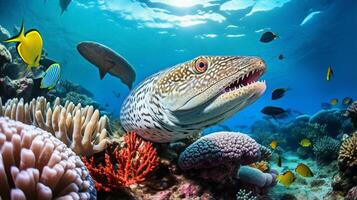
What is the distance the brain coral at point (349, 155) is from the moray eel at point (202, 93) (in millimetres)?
3386

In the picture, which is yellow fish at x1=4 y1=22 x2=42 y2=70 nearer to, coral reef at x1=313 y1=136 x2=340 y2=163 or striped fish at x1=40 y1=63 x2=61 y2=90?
striped fish at x1=40 y1=63 x2=61 y2=90

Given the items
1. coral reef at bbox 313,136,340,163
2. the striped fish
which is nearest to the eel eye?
the striped fish

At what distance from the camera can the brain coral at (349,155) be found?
524cm

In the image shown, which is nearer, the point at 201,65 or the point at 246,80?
the point at 246,80

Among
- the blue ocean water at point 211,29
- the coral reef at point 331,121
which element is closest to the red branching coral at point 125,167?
the coral reef at point 331,121

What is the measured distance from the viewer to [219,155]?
4.36 meters

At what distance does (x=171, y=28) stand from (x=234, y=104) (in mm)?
33438

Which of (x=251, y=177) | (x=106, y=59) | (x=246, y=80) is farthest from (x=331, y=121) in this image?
(x=246, y=80)

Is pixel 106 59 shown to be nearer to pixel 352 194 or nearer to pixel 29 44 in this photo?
pixel 29 44

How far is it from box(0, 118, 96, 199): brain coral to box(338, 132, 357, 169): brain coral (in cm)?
506

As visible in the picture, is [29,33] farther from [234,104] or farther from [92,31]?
[92,31]

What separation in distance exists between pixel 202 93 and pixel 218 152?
4.78ft

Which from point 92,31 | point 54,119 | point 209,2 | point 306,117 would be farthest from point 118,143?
point 92,31

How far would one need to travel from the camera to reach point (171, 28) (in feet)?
115
